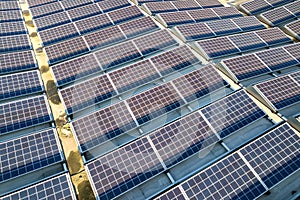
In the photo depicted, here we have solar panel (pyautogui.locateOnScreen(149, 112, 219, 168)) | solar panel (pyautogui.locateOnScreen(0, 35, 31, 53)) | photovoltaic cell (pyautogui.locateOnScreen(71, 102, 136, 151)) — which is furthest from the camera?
solar panel (pyautogui.locateOnScreen(0, 35, 31, 53))

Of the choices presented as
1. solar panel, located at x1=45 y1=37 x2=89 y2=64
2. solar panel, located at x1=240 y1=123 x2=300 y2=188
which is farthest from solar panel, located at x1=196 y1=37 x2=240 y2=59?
solar panel, located at x1=45 y1=37 x2=89 y2=64

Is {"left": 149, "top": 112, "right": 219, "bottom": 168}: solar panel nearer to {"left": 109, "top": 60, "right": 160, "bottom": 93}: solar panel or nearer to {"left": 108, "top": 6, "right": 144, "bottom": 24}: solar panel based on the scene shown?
{"left": 109, "top": 60, "right": 160, "bottom": 93}: solar panel

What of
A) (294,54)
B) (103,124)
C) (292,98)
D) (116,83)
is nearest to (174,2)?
(294,54)

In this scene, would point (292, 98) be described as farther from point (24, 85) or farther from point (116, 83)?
point (24, 85)

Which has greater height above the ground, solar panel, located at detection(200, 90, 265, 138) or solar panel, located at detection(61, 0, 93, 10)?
solar panel, located at detection(61, 0, 93, 10)

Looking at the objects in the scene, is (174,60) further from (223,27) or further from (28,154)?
(28,154)

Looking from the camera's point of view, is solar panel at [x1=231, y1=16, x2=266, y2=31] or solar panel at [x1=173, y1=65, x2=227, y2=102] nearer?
solar panel at [x1=173, y1=65, x2=227, y2=102]

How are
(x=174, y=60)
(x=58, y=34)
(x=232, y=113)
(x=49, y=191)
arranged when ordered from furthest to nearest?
(x=58, y=34), (x=174, y=60), (x=232, y=113), (x=49, y=191)

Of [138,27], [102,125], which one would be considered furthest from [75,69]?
[138,27]
